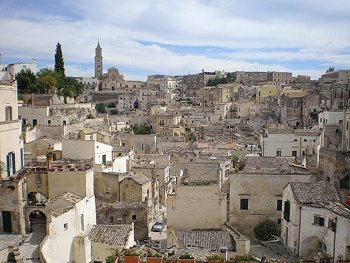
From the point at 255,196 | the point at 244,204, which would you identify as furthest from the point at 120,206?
the point at 255,196

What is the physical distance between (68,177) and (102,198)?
20.0ft

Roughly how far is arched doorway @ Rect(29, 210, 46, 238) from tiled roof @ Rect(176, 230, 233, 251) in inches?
302

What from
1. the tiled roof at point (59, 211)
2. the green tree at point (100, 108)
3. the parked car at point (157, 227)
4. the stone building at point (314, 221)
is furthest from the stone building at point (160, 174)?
the green tree at point (100, 108)

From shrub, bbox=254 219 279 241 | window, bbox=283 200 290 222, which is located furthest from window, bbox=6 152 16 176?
window, bbox=283 200 290 222

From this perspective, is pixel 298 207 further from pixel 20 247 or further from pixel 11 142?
pixel 11 142

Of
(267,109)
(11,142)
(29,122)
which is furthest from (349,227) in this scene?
(267,109)

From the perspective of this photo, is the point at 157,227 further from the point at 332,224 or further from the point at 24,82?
the point at 24,82

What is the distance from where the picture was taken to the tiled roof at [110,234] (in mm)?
22594

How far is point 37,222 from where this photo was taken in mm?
24250

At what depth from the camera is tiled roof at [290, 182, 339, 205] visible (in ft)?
77.1

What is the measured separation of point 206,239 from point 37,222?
9725 millimetres

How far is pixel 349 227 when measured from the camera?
65.7 feet

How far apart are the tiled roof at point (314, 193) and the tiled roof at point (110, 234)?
9684mm

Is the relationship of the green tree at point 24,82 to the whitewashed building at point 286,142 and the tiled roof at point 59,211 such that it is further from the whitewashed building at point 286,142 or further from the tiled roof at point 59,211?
the tiled roof at point 59,211
